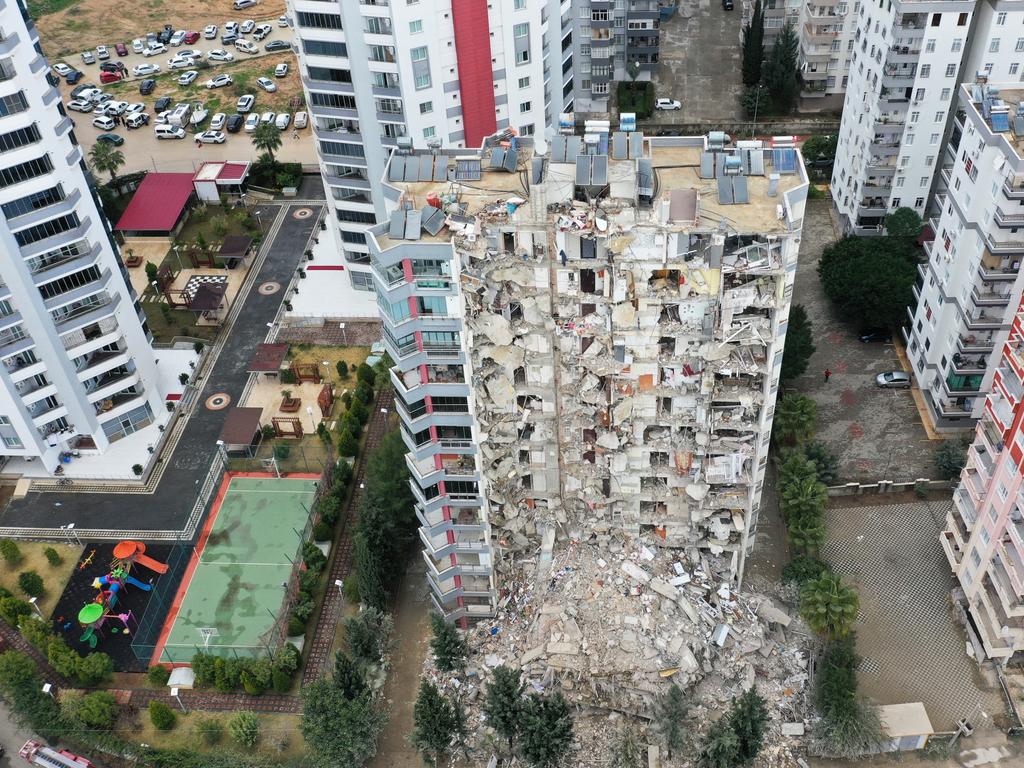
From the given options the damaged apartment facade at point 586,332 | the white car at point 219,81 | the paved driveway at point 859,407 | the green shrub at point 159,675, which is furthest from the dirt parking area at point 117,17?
the green shrub at point 159,675

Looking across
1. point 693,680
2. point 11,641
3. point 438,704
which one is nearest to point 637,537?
point 693,680

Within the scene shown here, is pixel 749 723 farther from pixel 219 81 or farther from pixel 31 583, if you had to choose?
pixel 219 81

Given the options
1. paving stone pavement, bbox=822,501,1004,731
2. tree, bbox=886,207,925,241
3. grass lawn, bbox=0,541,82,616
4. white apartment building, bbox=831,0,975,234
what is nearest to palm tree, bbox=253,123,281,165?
grass lawn, bbox=0,541,82,616

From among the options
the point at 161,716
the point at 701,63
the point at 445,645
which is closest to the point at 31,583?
the point at 161,716

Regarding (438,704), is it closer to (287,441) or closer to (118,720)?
(118,720)

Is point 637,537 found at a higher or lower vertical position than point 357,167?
lower

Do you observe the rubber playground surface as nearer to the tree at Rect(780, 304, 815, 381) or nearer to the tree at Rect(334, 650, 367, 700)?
the tree at Rect(334, 650, 367, 700)
